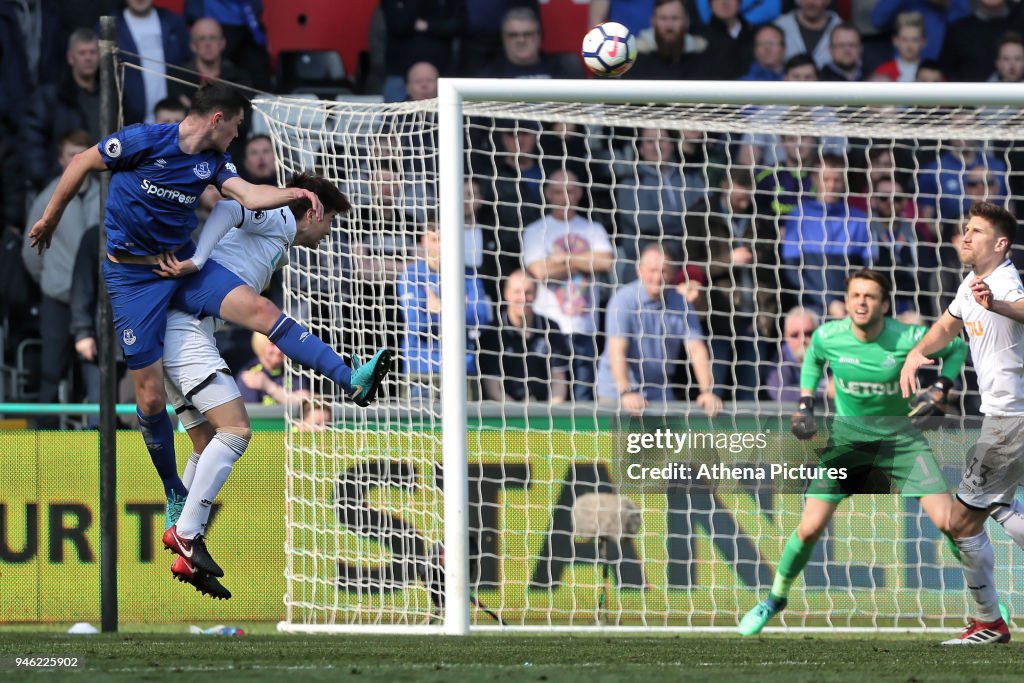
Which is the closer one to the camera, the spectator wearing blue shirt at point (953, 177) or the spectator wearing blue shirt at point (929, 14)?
the spectator wearing blue shirt at point (953, 177)

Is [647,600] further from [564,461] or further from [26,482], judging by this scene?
[26,482]

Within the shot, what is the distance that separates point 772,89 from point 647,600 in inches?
127

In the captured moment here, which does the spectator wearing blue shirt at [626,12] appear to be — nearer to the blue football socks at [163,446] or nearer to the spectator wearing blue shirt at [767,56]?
the spectator wearing blue shirt at [767,56]

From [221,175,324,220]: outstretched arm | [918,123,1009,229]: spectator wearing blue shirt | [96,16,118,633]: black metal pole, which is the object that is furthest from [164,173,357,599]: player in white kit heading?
[918,123,1009,229]: spectator wearing blue shirt

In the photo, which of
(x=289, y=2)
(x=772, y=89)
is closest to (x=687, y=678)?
(x=772, y=89)

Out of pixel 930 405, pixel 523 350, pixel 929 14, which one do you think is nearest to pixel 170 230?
pixel 523 350

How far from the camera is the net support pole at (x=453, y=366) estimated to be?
324 inches

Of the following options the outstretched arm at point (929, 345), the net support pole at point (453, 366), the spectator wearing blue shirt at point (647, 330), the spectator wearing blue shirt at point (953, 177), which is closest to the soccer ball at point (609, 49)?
the net support pole at point (453, 366)

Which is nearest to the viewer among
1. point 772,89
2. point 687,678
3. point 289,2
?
point 687,678

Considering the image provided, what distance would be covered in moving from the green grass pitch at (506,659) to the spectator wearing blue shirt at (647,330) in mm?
2388

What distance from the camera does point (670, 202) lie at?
447 inches

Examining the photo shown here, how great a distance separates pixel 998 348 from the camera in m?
7.62

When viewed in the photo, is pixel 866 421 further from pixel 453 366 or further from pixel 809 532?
pixel 453 366

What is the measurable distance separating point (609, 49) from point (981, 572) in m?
3.46
